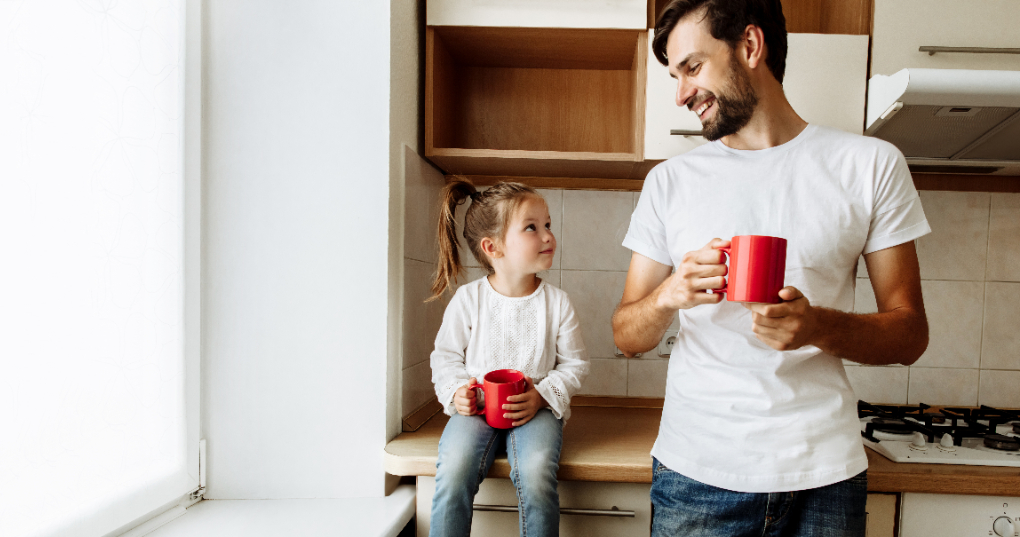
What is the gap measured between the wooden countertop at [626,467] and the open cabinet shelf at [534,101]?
2.27 ft

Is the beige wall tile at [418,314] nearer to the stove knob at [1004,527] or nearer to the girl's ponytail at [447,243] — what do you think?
the girl's ponytail at [447,243]

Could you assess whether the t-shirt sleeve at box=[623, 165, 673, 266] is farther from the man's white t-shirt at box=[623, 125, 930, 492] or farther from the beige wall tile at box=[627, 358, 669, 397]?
the beige wall tile at box=[627, 358, 669, 397]

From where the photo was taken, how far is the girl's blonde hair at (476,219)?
1.18m

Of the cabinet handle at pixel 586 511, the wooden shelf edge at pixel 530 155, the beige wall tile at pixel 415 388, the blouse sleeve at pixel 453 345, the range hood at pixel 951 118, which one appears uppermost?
the range hood at pixel 951 118

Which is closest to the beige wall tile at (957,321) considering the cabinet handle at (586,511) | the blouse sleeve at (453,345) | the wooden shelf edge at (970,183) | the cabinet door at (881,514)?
the wooden shelf edge at (970,183)

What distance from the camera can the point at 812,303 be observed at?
79 centimetres

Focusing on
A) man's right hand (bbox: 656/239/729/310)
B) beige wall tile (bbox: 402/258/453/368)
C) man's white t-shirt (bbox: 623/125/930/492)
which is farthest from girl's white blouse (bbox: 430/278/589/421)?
man's right hand (bbox: 656/239/729/310)

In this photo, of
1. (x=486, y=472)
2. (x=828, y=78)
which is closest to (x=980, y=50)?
(x=828, y=78)

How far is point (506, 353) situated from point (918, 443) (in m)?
0.92

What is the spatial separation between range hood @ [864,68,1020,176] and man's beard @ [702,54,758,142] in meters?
0.43

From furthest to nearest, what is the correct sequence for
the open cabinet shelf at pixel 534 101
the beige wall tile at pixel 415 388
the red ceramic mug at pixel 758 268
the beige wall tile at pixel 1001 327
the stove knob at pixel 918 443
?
the beige wall tile at pixel 1001 327
the open cabinet shelf at pixel 534 101
the beige wall tile at pixel 415 388
the stove knob at pixel 918 443
the red ceramic mug at pixel 758 268

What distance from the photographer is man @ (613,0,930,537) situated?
0.76 m

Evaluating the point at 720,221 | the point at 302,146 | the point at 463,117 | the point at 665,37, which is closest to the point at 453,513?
the point at 720,221

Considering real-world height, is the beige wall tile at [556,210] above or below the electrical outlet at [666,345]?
above
